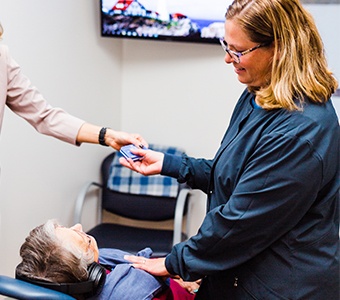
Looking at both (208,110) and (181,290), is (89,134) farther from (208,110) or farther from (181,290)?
(208,110)

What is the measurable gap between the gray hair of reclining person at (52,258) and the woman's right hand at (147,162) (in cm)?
43

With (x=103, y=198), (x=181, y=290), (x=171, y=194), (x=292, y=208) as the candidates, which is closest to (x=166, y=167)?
(x=181, y=290)

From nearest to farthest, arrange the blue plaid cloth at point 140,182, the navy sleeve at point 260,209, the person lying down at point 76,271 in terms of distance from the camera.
A: the navy sleeve at point 260,209 < the person lying down at point 76,271 < the blue plaid cloth at point 140,182

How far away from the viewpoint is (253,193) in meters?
1.57

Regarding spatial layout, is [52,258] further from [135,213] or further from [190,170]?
[135,213]

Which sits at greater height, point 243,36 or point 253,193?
point 243,36

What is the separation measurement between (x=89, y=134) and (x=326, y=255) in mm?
1077

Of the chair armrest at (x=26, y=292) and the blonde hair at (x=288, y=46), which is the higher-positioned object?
the blonde hair at (x=288, y=46)

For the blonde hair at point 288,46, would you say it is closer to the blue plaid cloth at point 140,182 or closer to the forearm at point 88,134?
the forearm at point 88,134

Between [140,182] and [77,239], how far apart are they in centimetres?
159

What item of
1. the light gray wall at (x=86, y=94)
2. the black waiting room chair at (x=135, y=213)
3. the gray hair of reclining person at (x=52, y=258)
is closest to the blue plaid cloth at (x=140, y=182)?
the black waiting room chair at (x=135, y=213)

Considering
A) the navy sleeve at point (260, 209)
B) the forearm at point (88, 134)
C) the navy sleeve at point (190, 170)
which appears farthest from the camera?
the forearm at point (88, 134)

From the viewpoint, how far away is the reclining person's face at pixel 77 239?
1779 millimetres

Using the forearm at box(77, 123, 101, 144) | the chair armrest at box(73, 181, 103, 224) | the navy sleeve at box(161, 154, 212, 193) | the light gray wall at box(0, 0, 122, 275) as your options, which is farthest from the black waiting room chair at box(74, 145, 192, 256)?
the navy sleeve at box(161, 154, 212, 193)
